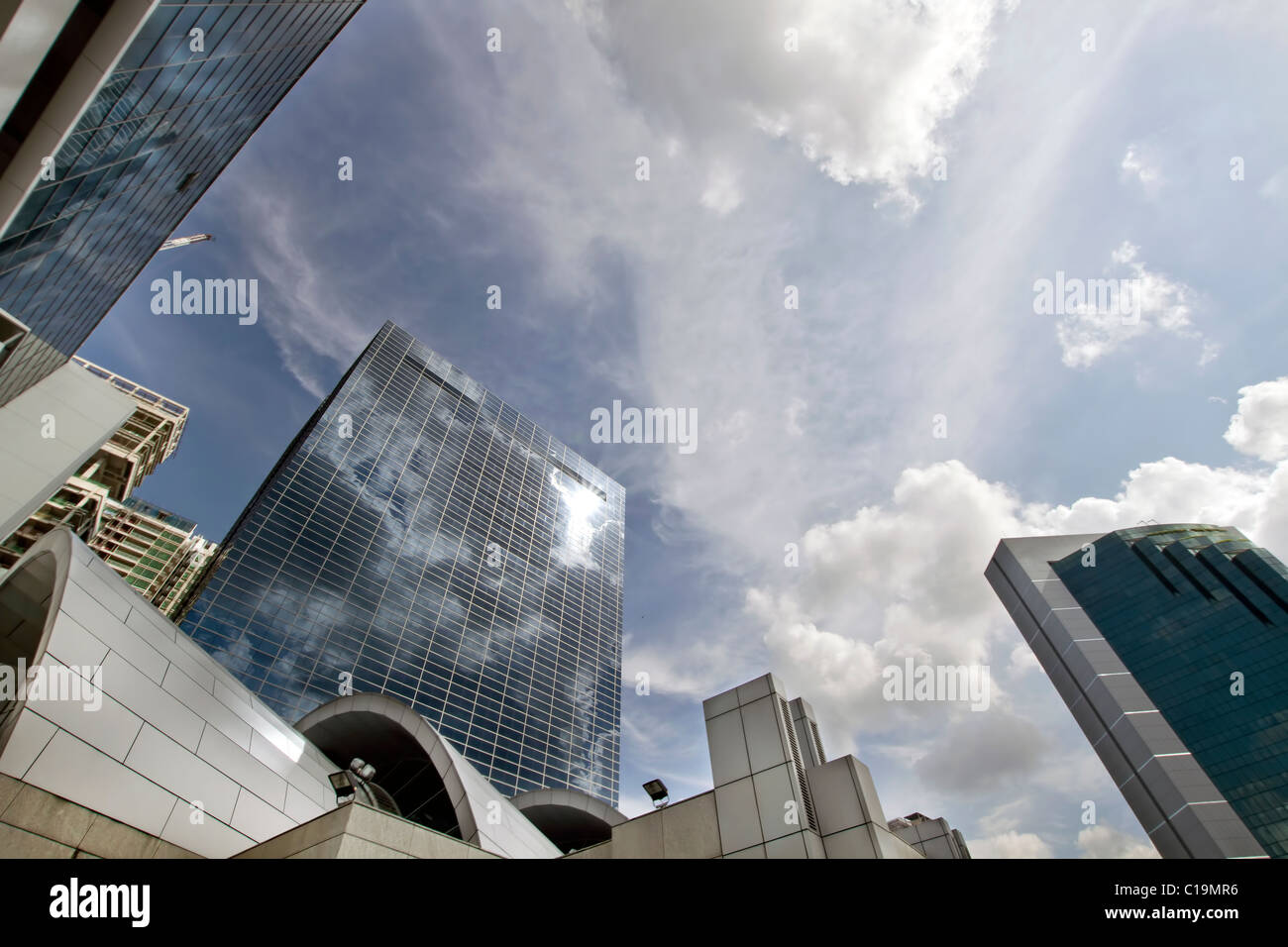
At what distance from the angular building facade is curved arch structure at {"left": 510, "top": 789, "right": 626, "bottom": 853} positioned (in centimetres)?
9082

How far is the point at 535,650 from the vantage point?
109125 millimetres

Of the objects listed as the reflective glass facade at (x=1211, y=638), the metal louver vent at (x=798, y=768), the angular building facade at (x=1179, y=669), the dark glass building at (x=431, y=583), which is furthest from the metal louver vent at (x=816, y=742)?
the reflective glass facade at (x=1211, y=638)

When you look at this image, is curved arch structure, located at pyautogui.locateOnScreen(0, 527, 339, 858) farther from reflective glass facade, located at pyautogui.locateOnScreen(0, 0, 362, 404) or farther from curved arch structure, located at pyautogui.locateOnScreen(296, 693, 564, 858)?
reflective glass facade, located at pyautogui.locateOnScreen(0, 0, 362, 404)

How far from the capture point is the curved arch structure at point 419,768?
2495cm

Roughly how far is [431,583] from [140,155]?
7908cm

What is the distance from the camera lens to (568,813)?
38062mm

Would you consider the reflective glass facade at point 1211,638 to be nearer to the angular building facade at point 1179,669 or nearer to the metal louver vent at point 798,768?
the angular building facade at point 1179,669

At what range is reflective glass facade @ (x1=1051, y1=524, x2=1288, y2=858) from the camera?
7825 centimetres

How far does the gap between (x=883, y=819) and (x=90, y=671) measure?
18842 mm

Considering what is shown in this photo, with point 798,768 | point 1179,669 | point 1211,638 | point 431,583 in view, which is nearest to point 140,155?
point 798,768

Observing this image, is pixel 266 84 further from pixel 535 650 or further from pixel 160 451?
pixel 535 650

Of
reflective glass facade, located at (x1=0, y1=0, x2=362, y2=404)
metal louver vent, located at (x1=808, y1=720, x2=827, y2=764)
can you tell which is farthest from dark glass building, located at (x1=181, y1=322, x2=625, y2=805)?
metal louver vent, located at (x1=808, y1=720, x2=827, y2=764)

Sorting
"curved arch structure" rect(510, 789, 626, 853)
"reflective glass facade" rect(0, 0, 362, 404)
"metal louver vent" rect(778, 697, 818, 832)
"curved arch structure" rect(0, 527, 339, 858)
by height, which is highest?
"reflective glass facade" rect(0, 0, 362, 404)
